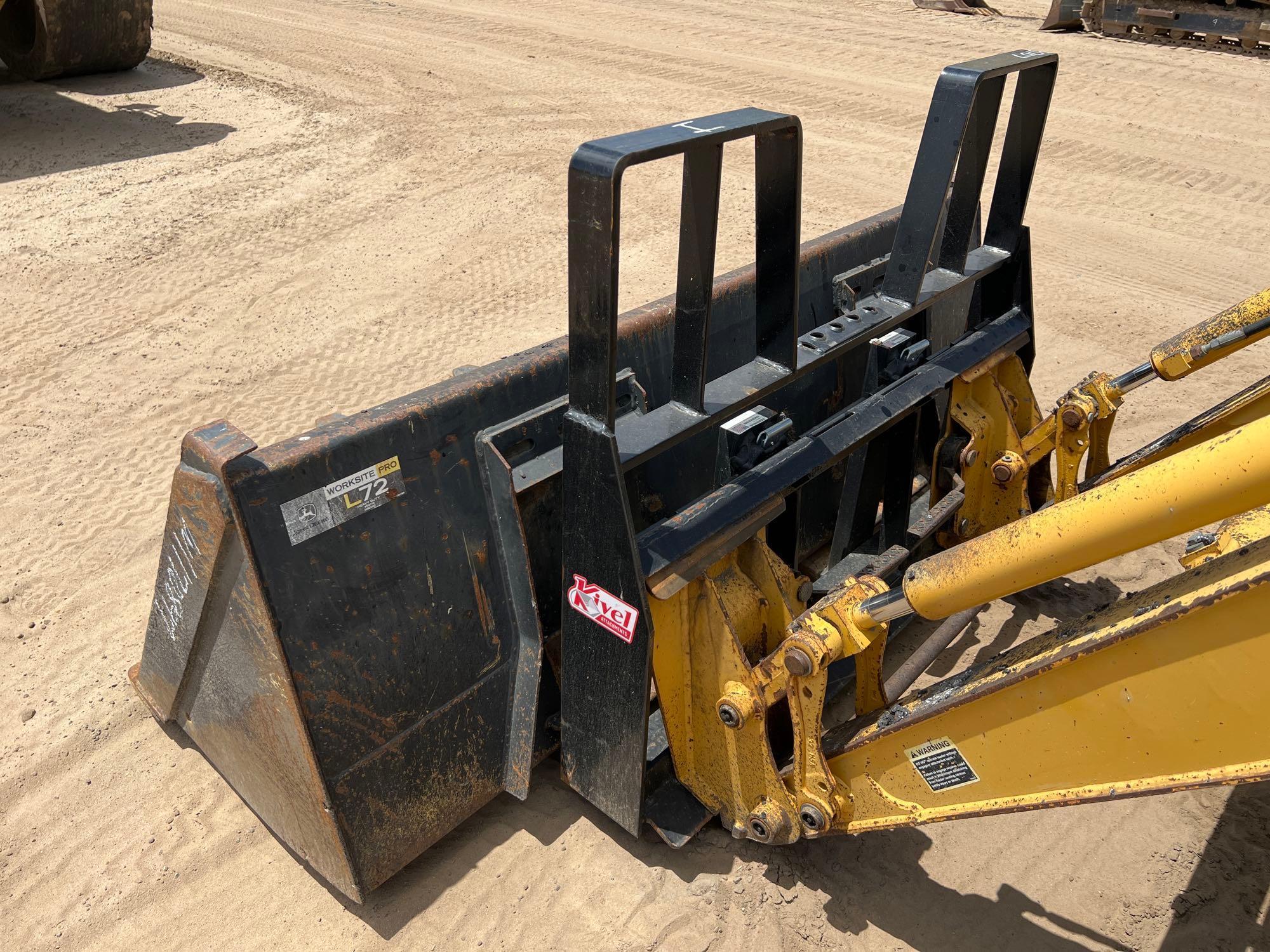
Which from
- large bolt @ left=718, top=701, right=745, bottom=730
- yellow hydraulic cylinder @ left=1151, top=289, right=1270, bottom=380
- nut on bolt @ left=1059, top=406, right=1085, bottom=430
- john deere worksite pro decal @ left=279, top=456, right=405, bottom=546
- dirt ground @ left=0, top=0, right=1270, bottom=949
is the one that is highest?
yellow hydraulic cylinder @ left=1151, top=289, right=1270, bottom=380

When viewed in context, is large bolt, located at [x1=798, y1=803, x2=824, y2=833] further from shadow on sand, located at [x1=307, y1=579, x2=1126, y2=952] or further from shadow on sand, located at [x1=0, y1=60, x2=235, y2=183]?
shadow on sand, located at [x1=0, y1=60, x2=235, y2=183]

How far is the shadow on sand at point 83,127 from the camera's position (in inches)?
334

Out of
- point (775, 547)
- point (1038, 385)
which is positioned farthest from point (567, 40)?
point (775, 547)

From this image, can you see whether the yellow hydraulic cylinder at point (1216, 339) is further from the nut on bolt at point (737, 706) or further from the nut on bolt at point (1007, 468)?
the nut on bolt at point (737, 706)

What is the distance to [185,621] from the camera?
266cm

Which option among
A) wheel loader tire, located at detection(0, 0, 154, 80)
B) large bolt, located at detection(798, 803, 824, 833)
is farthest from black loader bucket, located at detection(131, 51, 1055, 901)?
wheel loader tire, located at detection(0, 0, 154, 80)

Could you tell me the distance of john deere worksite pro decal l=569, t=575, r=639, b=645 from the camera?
7.97ft

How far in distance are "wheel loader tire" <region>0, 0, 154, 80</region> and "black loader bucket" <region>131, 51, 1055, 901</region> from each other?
29.6 feet

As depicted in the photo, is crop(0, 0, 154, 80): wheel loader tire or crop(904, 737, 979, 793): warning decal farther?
crop(0, 0, 154, 80): wheel loader tire

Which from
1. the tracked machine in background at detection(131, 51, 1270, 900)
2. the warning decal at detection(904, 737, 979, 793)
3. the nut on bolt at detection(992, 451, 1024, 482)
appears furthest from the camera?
the nut on bolt at detection(992, 451, 1024, 482)

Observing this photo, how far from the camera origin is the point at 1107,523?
1775 mm

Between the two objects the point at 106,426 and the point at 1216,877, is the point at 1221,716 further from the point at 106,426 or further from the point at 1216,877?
the point at 106,426

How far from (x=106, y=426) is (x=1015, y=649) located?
4.66m

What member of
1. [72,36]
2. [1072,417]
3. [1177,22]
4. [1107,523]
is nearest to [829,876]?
[1107,523]
